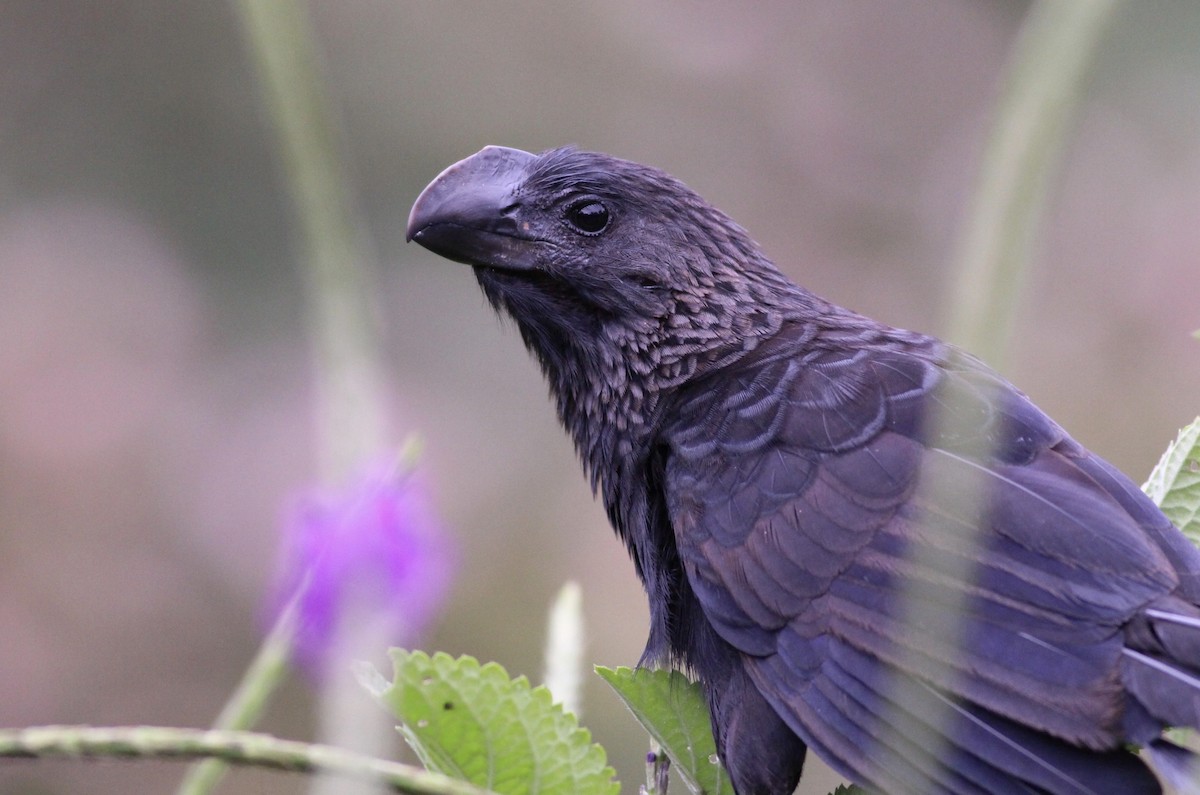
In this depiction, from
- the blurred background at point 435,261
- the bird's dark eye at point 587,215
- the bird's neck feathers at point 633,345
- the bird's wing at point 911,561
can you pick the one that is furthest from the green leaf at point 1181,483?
the blurred background at point 435,261

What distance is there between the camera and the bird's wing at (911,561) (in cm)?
221

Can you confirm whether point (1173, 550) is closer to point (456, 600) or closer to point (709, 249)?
point (709, 249)

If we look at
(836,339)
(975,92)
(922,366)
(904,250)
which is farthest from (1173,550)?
(975,92)

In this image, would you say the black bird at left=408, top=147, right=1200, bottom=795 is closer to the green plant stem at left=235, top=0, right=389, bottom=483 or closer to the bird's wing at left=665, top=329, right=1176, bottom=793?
the bird's wing at left=665, top=329, right=1176, bottom=793

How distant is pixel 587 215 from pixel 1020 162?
248 cm

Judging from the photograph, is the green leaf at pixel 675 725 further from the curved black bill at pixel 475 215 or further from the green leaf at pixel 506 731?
the curved black bill at pixel 475 215

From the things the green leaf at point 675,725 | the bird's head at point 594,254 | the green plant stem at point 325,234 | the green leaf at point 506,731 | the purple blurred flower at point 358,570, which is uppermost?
the bird's head at point 594,254

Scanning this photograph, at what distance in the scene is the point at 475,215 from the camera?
10.2 ft

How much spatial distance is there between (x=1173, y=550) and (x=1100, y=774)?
47 cm

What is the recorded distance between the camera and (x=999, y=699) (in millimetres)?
2232

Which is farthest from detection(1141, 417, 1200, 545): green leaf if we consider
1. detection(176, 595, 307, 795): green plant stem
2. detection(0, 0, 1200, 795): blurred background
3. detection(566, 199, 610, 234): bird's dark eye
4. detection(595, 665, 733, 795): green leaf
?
detection(0, 0, 1200, 795): blurred background

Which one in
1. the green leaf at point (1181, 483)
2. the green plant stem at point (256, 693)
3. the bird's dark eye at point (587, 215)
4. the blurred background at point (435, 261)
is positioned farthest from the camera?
the blurred background at point (435, 261)

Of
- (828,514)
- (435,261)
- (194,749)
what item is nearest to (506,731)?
(194,749)

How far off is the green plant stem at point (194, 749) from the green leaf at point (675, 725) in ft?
3.97
